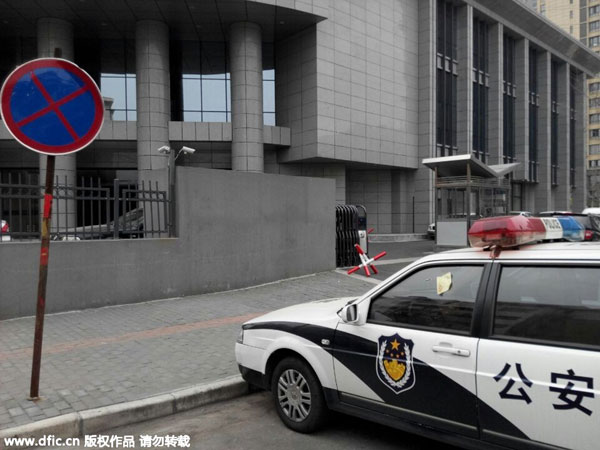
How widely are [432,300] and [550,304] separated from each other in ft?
2.52

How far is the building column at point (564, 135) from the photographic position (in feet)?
156

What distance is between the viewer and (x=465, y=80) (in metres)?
33.7

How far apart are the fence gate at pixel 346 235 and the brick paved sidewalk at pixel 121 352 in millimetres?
4201

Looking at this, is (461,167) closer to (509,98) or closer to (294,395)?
(294,395)

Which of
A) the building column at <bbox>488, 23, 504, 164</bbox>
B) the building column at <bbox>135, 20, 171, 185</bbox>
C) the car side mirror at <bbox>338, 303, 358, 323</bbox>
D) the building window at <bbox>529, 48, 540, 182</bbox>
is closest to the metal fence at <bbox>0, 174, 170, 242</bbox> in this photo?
the car side mirror at <bbox>338, 303, 358, 323</bbox>

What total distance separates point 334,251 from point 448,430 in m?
9.73

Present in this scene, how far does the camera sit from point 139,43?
79.9 feet

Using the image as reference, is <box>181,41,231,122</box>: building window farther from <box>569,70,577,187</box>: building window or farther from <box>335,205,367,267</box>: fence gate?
<box>569,70,577,187</box>: building window

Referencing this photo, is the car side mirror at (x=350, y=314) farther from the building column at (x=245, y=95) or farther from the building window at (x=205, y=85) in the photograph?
the building window at (x=205, y=85)

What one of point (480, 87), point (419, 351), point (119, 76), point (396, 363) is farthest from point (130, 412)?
point (480, 87)

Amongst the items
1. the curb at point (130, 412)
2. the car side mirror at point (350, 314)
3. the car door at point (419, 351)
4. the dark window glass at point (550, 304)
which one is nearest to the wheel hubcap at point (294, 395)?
the car door at point (419, 351)

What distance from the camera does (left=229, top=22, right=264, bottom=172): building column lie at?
24859 millimetres

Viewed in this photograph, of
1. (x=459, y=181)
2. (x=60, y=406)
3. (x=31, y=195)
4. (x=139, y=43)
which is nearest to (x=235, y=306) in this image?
(x=31, y=195)

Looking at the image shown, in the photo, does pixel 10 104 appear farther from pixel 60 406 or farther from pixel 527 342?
pixel 527 342
